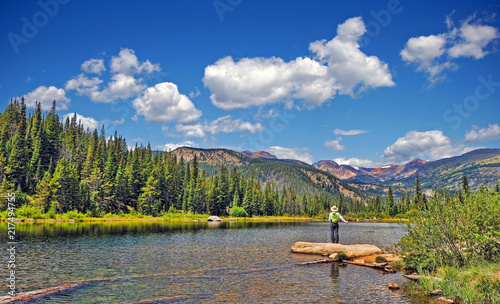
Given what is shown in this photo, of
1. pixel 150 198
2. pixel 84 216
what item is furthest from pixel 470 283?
pixel 150 198

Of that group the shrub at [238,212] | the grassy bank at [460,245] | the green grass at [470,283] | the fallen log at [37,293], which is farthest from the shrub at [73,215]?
the green grass at [470,283]

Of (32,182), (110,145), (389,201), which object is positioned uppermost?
(110,145)

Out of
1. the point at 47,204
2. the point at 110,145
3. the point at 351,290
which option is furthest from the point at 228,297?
the point at 110,145

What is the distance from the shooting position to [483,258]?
18.9 meters

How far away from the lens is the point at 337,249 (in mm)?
32094

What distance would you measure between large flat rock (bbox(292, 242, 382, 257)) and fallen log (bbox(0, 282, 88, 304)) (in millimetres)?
22744

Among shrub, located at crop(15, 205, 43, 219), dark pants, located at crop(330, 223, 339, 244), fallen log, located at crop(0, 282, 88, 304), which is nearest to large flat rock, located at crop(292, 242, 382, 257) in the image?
dark pants, located at crop(330, 223, 339, 244)

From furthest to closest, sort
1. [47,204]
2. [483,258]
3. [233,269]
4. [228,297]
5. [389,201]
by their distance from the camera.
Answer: [389,201] → [47,204] → [233,269] → [483,258] → [228,297]

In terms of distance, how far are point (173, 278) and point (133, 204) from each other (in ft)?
367

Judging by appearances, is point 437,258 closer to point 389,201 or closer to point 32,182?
point 32,182

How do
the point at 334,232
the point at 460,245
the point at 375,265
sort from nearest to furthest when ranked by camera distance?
the point at 460,245 → the point at 375,265 → the point at 334,232

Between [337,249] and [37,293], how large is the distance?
25.7 meters

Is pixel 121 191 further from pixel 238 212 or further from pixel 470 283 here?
pixel 470 283

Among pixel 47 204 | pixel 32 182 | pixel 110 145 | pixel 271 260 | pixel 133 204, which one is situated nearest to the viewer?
pixel 271 260
